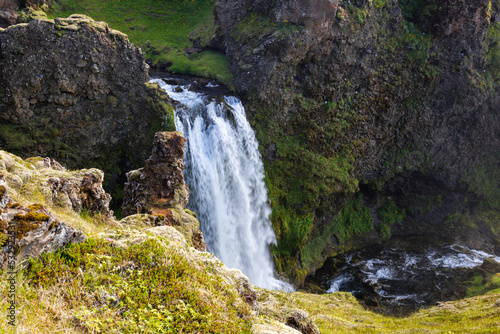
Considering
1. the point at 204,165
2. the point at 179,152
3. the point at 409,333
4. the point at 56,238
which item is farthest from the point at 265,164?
the point at 56,238

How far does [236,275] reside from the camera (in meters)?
8.11

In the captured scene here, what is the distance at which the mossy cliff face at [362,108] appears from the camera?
2578 centimetres

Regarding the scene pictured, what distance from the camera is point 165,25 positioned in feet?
127

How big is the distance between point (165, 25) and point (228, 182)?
25999 mm

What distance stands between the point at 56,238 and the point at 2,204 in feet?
3.48

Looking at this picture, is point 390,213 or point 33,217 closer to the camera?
point 33,217

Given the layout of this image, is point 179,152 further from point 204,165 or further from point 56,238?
point 56,238

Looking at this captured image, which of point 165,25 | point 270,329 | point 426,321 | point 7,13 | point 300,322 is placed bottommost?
point 426,321

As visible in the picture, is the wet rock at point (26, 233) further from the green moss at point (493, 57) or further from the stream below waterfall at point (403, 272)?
the green moss at point (493, 57)

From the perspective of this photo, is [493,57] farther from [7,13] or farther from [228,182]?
[7,13]

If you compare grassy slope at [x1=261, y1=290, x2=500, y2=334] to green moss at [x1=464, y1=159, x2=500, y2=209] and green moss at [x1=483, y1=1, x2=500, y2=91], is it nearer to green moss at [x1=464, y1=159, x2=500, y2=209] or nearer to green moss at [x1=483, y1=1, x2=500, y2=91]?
green moss at [x1=464, y1=159, x2=500, y2=209]

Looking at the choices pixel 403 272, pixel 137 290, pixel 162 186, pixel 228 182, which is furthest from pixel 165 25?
pixel 137 290

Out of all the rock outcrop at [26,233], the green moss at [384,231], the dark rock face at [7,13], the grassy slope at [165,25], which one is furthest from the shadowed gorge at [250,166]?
the green moss at [384,231]

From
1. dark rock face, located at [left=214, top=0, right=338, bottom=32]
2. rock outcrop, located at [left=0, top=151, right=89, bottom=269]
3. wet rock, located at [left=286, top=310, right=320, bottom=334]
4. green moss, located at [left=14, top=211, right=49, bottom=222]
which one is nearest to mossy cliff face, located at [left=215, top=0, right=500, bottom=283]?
dark rock face, located at [left=214, top=0, right=338, bottom=32]
